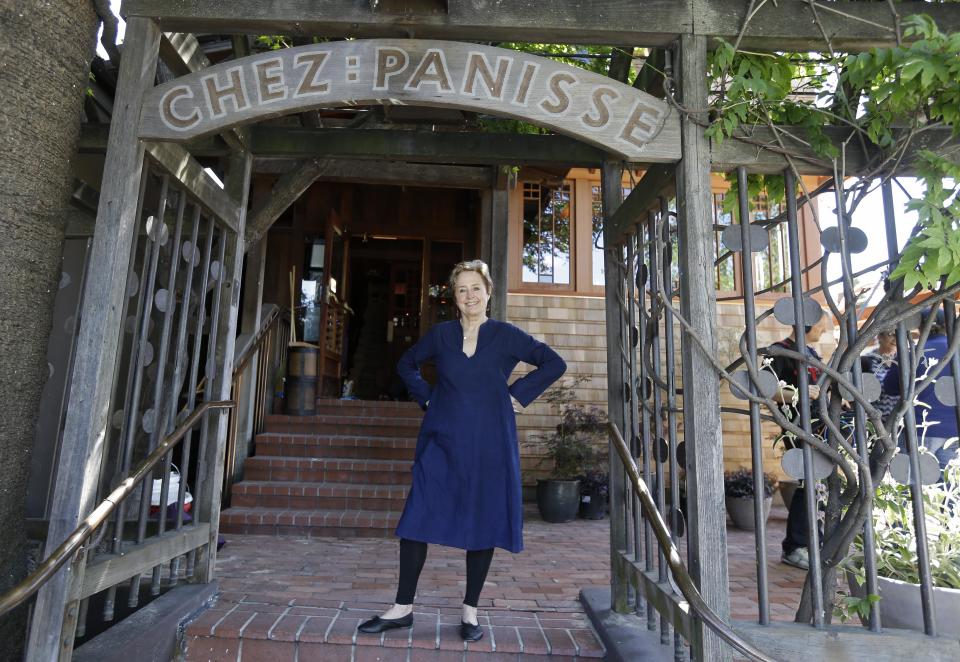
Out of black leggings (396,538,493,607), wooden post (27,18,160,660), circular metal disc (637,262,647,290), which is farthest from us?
circular metal disc (637,262,647,290)

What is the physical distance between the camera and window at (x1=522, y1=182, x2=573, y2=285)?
24.4 ft

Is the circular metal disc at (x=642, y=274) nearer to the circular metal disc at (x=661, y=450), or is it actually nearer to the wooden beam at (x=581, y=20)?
the circular metal disc at (x=661, y=450)

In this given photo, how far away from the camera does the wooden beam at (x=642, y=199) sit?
2359 mm

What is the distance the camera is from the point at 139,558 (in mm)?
2443

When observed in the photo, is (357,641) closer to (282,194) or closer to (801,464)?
(801,464)

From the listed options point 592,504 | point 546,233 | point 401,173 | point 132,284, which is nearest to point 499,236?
point 546,233

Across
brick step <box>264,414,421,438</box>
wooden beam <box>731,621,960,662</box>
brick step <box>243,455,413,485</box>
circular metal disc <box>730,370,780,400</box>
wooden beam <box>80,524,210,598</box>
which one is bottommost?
wooden beam <box>731,621,960,662</box>

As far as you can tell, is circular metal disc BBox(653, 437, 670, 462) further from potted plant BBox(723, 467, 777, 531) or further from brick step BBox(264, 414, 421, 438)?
brick step BBox(264, 414, 421, 438)

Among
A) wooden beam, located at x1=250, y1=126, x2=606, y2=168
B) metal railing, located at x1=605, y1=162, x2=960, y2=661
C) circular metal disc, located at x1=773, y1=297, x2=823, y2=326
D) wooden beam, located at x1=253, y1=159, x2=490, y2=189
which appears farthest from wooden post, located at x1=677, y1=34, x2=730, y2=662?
wooden beam, located at x1=253, y1=159, x2=490, y2=189

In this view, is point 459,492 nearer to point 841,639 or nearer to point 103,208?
point 841,639

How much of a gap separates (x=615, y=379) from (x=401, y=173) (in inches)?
171

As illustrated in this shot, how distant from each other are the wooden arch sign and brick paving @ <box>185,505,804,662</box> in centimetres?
196

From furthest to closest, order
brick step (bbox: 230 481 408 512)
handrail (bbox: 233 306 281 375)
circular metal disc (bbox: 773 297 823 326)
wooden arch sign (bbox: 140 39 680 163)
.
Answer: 1. handrail (bbox: 233 306 281 375)
2. brick step (bbox: 230 481 408 512)
3. wooden arch sign (bbox: 140 39 680 163)
4. circular metal disc (bbox: 773 297 823 326)

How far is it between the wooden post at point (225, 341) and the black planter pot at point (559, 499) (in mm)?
3424
